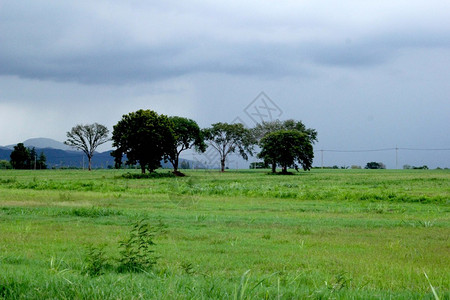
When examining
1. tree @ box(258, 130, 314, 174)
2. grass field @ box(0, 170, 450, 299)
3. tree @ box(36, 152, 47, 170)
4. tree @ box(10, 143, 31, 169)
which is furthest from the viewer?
tree @ box(36, 152, 47, 170)

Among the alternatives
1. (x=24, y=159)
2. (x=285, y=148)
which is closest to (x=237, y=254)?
(x=285, y=148)

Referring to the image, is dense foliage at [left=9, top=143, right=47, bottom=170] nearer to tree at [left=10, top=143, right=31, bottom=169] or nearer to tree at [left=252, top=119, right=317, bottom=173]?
tree at [left=10, top=143, right=31, bottom=169]

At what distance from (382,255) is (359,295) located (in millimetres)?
6536

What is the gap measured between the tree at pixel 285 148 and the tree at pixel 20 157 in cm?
6138

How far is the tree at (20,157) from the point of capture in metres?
111

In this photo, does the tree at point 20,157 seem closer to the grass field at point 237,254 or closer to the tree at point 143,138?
the tree at point 143,138

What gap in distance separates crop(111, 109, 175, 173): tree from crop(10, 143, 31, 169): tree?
5683cm

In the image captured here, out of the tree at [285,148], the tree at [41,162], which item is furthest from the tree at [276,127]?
the tree at [41,162]

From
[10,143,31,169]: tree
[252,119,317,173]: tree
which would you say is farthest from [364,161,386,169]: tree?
[10,143,31,169]: tree

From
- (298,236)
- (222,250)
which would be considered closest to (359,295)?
(222,250)

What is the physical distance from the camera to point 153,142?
61.2 meters

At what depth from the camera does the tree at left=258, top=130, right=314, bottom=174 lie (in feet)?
255

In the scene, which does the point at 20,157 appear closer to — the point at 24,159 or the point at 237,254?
the point at 24,159

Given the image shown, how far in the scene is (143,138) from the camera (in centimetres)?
6091
